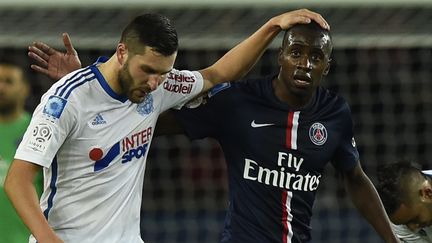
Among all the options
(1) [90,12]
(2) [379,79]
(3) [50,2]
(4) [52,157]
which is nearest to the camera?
(4) [52,157]

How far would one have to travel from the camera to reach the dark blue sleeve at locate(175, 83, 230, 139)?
4191mm

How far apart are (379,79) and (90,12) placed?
2857mm

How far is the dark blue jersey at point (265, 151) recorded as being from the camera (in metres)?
4.14

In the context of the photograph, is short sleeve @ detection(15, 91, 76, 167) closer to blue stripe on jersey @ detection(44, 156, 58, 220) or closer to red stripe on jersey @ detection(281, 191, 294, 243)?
blue stripe on jersey @ detection(44, 156, 58, 220)

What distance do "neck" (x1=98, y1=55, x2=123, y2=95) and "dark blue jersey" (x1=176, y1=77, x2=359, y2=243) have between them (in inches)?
14.0

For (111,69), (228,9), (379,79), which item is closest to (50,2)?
(228,9)

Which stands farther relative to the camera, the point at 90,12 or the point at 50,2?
the point at 90,12

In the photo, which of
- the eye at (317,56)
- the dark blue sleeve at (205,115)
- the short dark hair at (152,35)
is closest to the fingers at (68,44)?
the short dark hair at (152,35)

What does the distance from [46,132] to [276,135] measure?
904 millimetres

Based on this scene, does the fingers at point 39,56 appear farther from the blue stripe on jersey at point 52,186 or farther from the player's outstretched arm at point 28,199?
the player's outstretched arm at point 28,199

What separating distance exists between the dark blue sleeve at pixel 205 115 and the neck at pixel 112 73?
348 mm

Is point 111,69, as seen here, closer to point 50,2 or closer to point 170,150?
point 50,2

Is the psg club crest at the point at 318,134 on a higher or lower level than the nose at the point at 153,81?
lower

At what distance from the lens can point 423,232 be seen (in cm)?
465
